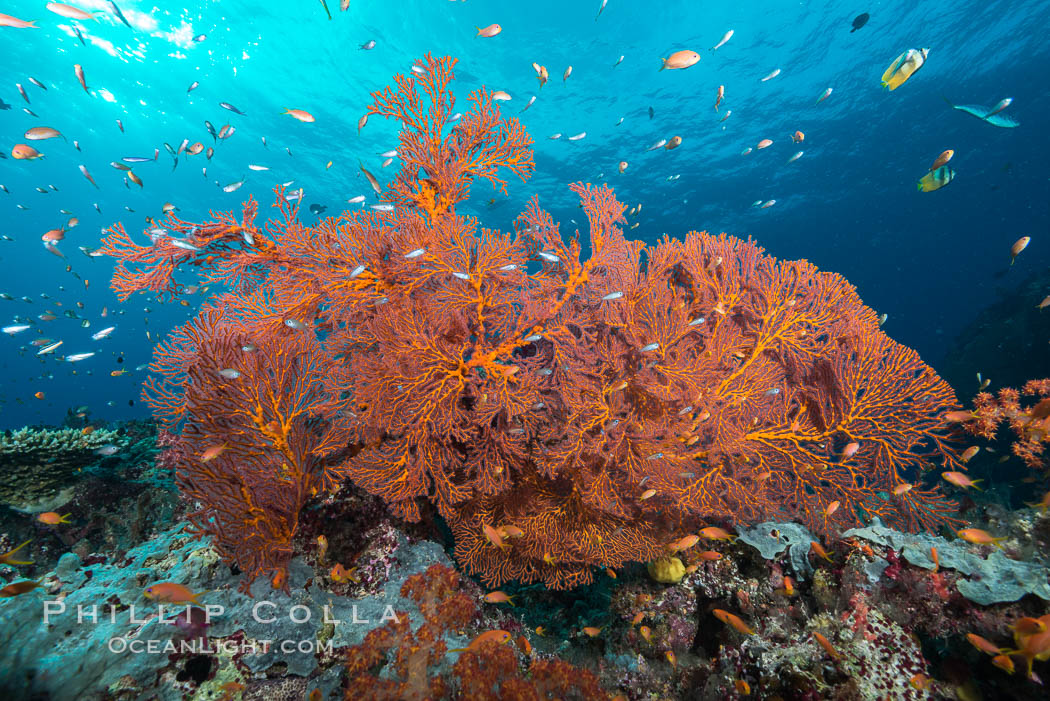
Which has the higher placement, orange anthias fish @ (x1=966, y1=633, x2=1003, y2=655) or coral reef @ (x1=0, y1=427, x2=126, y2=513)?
coral reef @ (x1=0, y1=427, x2=126, y2=513)

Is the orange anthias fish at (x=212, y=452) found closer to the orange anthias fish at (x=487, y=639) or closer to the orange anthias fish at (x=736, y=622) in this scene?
the orange anthias fish at (x=487, y=639)

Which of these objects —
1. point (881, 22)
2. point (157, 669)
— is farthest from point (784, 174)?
point (157, 669)

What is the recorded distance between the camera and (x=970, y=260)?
39.5 meters

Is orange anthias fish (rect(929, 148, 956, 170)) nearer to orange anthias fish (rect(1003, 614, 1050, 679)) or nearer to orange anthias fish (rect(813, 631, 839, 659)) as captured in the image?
orange anthias fish (rect(1003, 614, 1050, 679))

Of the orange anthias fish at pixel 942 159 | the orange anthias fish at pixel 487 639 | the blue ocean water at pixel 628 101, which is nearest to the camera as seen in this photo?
the orange anthias fish at pixel 487 639

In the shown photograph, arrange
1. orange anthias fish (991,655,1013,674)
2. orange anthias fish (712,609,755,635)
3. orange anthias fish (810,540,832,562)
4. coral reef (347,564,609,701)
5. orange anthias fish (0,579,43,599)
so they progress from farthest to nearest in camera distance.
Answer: orange anthias fish (810,540,832,562), orange anthias fish (712,609,755,635), orange anthias fish (0,579,43,599), coral reef (347,564,609,701), orange anthias fish (991,655,1013,674)

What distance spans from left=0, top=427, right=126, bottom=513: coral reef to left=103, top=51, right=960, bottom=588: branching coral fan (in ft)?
12.5

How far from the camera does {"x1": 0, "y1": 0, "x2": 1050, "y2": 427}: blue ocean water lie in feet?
62.6

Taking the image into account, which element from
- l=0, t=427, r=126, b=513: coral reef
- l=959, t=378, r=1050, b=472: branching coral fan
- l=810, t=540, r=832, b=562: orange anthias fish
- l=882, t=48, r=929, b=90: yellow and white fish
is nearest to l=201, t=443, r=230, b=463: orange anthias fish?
l=0, t=427, r=126, b=513: coral reef

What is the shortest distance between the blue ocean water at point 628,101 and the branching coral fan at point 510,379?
15.4 meters

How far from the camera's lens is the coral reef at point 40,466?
5.71 metres

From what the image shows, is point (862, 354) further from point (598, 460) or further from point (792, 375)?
point (598, 460)

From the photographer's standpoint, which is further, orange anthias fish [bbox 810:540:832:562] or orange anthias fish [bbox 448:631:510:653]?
orange anthias fish [bbox 810:540:832:562]

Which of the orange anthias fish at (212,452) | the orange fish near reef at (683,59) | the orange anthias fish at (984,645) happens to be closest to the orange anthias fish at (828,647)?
the orange anthias fish at (984,645)
